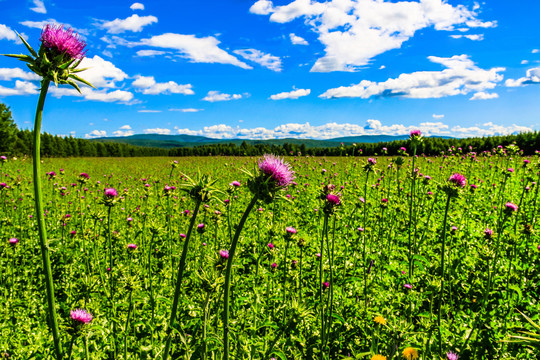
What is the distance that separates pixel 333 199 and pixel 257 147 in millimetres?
30650

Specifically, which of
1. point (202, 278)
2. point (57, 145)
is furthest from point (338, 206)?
point (57, 145)

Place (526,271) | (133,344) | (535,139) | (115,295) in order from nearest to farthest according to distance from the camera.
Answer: (133,344)
(115,295)
(526,271)
(535,139)

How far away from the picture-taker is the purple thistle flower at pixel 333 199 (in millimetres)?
3066

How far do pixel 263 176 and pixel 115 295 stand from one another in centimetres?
351

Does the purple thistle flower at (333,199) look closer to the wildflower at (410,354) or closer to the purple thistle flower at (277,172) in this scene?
the purple thistle flower at (277,172)

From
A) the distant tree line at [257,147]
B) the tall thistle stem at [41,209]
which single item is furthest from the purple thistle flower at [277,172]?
the distant tree line at [257,147]

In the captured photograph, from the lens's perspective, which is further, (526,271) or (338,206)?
(526,271)

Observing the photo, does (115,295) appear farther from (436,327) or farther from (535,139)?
(535,139)

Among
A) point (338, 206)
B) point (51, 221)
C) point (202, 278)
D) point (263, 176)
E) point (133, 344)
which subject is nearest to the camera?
point (263, 176)

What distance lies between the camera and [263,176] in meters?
1.92

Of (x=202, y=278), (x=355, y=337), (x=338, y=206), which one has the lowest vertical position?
(x=355, y=337)

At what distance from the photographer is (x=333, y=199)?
10.1 ft

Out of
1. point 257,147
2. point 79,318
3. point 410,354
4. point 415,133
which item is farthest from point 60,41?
point 257,147

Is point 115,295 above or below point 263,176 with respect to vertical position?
below
